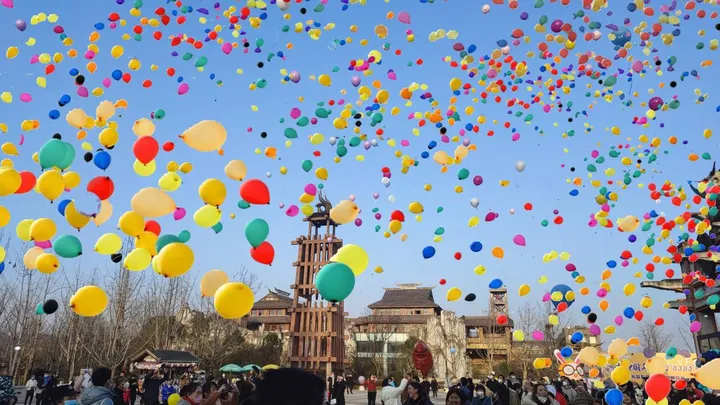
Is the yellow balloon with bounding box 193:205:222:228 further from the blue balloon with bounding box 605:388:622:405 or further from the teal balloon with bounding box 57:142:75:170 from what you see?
the blue balloon with bounding box 605:388:622:405

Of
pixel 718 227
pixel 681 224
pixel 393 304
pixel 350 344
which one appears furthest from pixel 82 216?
pixel 393 304

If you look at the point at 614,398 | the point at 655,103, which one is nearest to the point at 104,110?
the point at 614,398

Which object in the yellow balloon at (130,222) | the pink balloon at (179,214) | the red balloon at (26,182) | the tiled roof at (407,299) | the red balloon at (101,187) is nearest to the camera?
the yellow balloon at (130,222)

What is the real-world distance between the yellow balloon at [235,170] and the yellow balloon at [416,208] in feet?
12.8

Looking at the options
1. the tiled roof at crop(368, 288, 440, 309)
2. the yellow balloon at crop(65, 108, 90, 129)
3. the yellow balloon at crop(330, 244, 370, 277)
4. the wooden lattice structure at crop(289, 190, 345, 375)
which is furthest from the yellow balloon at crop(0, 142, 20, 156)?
the tiled roof at crop(368, 288, 440, 309)

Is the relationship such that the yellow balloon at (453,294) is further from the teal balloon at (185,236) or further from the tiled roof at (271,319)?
the tiled roof at (271,319)

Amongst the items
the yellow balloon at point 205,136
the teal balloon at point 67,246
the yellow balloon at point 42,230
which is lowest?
the teal balloon at point 67,246

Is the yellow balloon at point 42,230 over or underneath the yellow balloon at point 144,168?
underneath

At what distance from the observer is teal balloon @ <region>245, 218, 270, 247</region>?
6.59m

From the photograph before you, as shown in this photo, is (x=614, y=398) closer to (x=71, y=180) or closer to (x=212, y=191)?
(x=212, y=191)

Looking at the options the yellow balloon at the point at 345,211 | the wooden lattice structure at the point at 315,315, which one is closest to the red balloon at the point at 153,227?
the yellow balloon at the point at 345,211

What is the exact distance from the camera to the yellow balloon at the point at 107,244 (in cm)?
762

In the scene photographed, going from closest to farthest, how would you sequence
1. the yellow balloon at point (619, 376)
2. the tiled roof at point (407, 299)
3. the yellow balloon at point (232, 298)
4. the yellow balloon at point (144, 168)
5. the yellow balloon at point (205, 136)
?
the yellow balloon at point (232, 298)
the yellow balloon at point (205, 136)
the yellow balloon at point (144, 168)
the yellow balloon at point (619, 376)
the tiled roof at point (407, 299)

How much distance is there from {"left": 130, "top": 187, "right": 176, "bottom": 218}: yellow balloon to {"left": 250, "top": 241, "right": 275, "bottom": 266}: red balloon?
4.65ft
